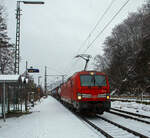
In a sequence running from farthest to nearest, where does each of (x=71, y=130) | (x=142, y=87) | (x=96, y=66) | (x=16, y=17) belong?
(x=96, y=66) < (x=142, y=87) < (x=16, y=17) < (x=71, y=130)

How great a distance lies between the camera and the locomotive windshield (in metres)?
12.2

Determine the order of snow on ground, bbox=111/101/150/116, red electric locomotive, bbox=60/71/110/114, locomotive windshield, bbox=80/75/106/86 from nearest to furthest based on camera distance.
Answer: red electric locomotive, bbox=60/71/110/114
locomotive windshield, bbox=80/75/106/86
snow on ground, bbox=111/101/150/116

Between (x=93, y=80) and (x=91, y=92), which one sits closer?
(x=91, y=92)

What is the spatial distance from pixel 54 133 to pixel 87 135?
128 cm

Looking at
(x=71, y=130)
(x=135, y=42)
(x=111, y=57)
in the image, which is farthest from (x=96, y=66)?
(x=71, y=130)

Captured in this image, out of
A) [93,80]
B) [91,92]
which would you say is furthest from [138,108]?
[91,92]

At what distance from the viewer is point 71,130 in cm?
837

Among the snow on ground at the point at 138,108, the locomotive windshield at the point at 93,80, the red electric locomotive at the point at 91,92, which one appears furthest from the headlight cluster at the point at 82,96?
the snow on ground at the point at 138,108

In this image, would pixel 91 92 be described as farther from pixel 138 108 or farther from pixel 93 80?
pixel 138 108

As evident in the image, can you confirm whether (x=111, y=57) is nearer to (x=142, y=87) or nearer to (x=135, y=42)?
(x=135, y=42)

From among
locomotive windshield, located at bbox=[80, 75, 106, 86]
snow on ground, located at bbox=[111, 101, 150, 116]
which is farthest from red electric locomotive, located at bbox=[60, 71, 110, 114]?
snow on ground, located at bbox=[111, 101, 150, 116]

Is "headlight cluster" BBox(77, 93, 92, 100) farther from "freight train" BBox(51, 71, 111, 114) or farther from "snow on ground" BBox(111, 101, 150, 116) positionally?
"snow on ground" BBox(111, 101, 150, 116)

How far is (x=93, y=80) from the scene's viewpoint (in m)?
12.4

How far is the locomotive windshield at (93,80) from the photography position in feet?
40.0
